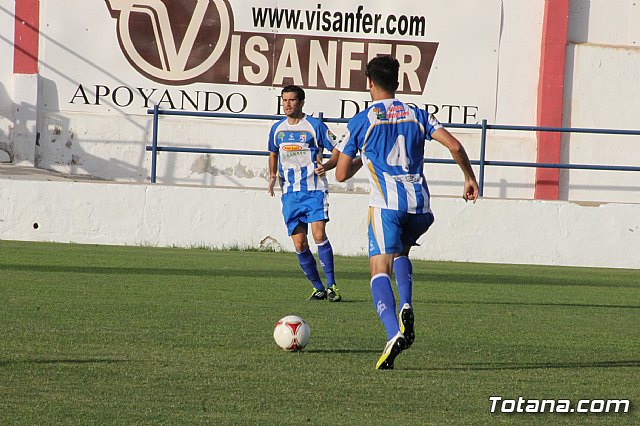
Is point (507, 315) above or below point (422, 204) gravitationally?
below

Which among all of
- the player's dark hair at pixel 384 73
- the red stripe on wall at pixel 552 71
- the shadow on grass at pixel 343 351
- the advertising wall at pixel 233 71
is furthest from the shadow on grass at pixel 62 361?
the red stripe on wall at pixel 552 71

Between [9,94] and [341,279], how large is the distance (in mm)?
10157

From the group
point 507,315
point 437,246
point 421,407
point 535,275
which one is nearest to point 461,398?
point 421,407

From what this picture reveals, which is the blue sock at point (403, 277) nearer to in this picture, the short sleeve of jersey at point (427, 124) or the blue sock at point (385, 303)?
the blue sock at point (385, 303)

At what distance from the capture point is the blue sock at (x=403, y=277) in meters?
7.39

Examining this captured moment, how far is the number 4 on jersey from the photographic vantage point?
7.45 meters

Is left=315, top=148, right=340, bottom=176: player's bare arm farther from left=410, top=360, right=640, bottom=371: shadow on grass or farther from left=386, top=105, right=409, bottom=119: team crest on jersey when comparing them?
left=410, top=360, right=640, bottom=371: shadow on grass

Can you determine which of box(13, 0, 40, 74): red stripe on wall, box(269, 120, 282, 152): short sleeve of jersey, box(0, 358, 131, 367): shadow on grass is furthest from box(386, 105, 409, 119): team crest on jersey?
box(13, 0, 40, 74): red stripe on wall

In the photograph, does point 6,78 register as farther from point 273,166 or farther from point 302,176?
point 302,176

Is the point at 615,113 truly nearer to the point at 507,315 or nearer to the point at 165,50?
the point at 165,50

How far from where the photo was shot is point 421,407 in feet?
18.6

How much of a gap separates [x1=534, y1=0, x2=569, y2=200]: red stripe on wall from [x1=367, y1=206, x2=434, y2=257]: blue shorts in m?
14.9

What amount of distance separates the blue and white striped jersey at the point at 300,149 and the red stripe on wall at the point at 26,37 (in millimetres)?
10524

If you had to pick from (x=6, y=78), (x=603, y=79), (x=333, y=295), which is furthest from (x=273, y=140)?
(x=603, y=79)
